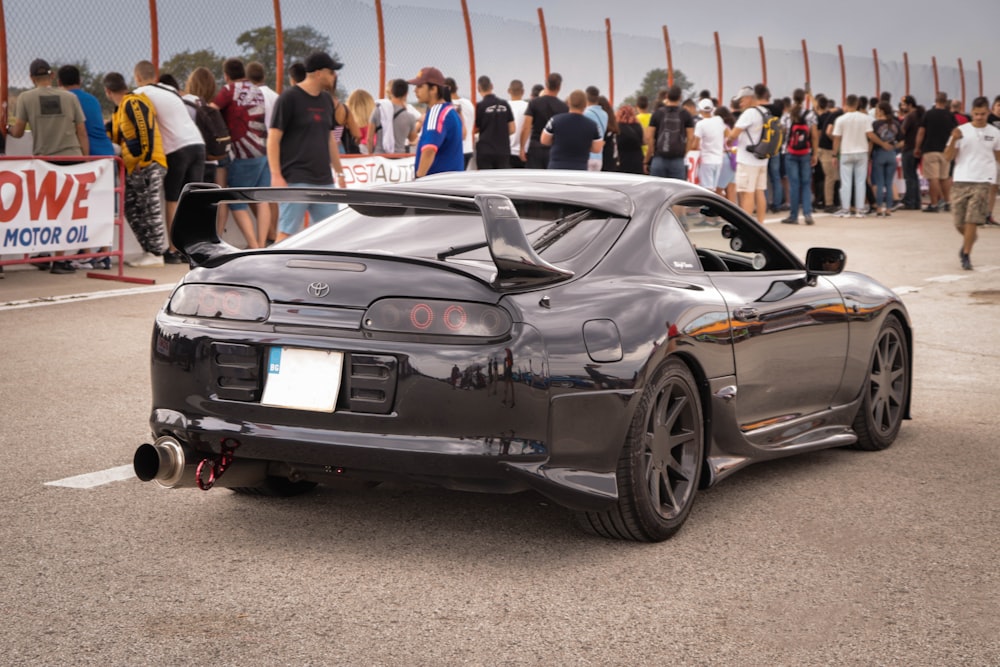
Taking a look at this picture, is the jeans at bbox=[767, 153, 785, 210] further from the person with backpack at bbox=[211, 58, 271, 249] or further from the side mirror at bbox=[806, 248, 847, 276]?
the side mirror at bbox=[806, 248, 847, 276]

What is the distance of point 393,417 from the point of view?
13.7 ft

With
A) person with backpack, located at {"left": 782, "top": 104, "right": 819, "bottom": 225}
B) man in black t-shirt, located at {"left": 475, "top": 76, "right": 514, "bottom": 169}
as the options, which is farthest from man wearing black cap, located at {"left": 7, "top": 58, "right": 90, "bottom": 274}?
person with backpack, located at {"left": 782, "top": 104, "right": 819, "bottom": 225}

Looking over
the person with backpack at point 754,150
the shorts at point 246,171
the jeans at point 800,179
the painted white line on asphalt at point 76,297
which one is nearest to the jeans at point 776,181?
the jeans at point 800,179

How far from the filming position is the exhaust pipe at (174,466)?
430 cm

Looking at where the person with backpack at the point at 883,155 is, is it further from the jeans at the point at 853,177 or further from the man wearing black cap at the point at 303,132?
the man wearing black cap at the point at 303,132

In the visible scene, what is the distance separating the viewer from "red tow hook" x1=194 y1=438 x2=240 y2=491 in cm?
439

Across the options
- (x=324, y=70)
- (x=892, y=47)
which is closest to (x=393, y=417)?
(x=324, y=70)

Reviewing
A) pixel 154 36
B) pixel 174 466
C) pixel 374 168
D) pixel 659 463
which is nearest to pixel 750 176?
pixel 374 168

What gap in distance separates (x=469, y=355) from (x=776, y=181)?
2122cm

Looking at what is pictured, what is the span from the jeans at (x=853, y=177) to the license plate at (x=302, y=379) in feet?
67.9

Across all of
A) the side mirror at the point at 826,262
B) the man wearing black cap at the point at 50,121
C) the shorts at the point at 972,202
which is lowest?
the side mirror at the point at 826,262

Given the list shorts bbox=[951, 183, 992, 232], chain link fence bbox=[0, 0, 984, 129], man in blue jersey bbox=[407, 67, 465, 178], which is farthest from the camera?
shorts bbox=[951, 183, 992, 232]

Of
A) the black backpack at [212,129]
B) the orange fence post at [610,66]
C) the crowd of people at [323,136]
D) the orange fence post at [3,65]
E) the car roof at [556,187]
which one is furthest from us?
the orange fence post at [610,66]

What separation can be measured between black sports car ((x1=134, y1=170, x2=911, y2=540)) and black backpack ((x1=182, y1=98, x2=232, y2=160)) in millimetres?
9345
